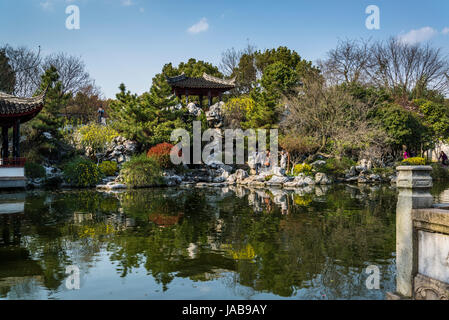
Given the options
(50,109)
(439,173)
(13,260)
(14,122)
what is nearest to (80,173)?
(14,122)

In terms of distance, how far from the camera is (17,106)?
1512 cm

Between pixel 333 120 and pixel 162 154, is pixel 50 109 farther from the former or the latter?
pixel 333 120

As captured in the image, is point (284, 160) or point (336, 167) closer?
point (336, 167)

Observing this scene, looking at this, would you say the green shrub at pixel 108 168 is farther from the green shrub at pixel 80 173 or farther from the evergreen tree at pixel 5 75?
the evergreen tree at pixel 5 75

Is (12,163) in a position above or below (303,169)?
above

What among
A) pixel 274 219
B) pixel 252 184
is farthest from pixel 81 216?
pixel 252 184

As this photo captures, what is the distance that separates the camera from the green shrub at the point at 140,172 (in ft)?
53.8

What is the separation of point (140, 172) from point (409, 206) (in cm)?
1429

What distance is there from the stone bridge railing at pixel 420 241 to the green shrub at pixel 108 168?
55.8 feet

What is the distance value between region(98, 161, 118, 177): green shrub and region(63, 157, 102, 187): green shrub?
164 cm

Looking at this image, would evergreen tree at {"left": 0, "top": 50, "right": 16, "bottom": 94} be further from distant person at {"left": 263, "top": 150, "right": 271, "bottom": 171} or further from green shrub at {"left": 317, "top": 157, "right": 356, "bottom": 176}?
green shrub at {"left": 317, "top": 157, "right": 356, "bottom": 176}

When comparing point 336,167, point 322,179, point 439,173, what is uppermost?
point 336,167

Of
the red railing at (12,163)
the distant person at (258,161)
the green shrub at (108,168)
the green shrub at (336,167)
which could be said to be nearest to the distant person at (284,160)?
the distant person at (258,161)
